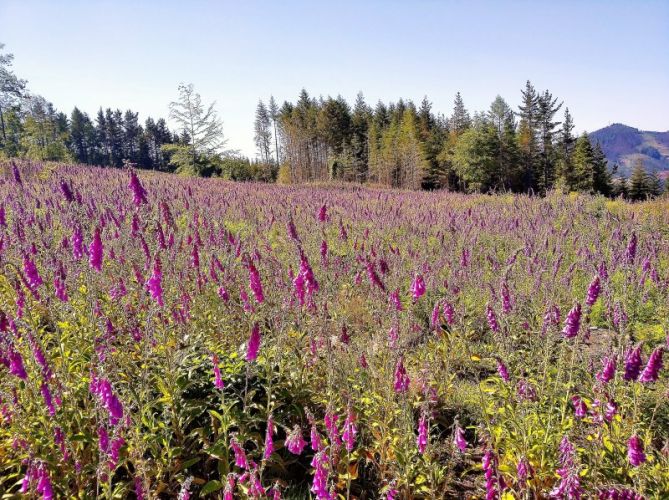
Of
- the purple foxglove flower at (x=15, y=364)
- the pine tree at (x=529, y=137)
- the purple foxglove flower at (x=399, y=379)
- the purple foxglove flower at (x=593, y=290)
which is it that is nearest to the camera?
the purple foxglove flower at (x=15, y=364)

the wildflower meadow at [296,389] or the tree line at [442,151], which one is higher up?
the tree line at [442,151]

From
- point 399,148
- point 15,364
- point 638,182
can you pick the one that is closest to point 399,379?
point 15,364

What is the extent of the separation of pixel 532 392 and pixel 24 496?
346 cm

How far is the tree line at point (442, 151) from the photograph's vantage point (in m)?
50.5

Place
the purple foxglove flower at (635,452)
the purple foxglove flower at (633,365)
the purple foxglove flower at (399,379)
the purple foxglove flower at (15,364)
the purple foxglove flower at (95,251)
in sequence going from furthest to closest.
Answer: the purple foxglove flower at (95,251)
the purple foxglove flower at (399,379)
the purple foxglove flower at (15,364)
the purple foxglove flower at (633,365)
the purple foxglove flower at (635,452)

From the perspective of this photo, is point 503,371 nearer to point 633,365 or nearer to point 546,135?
point 633,365

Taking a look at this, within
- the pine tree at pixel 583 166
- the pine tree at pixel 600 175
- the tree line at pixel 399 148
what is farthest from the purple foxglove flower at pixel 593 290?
the pine tree at pixel 600 175

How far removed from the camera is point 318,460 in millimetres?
1834

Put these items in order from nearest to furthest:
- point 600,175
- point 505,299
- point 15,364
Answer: point 15,364, point 505,299, point 600,175

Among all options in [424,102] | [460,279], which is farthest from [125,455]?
[424,102]

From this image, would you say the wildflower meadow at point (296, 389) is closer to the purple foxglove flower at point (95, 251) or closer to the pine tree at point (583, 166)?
the purple foxglove flower at point (95, 251)

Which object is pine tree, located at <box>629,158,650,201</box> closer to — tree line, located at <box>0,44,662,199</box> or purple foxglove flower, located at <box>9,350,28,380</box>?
tree line, located at <box>0,44,662,199</box>

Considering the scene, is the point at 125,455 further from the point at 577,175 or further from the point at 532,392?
the point at 577,175

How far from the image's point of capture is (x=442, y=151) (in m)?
57.7
